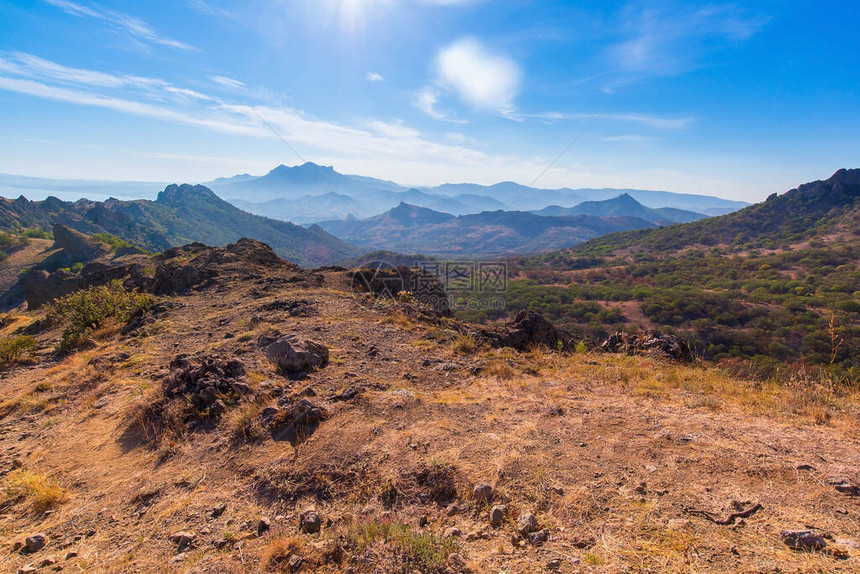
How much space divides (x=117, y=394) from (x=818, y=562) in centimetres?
947

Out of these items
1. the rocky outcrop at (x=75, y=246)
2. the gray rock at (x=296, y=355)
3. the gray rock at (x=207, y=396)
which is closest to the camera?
the gray rock at (x=207, y=396)

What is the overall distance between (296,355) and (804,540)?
22.7 feet

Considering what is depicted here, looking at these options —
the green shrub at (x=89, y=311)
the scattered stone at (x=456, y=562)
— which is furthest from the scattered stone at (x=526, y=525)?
the green shrub at (x=89, y=311)

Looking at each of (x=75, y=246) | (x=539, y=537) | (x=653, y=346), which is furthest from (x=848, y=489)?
(x=75, y=246)

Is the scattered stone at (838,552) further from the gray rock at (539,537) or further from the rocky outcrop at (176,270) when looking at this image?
the rocky outcrop at (176,270)

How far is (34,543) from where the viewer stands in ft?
10.6

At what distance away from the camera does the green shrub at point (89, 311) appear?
993 centimetres

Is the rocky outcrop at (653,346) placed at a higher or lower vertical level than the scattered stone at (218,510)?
lower

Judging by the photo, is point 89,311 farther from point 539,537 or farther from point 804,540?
point 804,540

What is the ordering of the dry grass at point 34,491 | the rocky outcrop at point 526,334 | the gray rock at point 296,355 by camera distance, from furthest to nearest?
the rocky outcrop at point 526,334, the gray rock at point 296,355, the dry grass at point 34,491

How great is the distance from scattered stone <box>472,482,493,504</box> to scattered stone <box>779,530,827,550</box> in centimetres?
218

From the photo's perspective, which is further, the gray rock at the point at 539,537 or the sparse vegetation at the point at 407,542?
the gray rock at the point at 539,537

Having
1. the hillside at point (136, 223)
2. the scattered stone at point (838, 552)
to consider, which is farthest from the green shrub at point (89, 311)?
the hillside at point (136, 223)

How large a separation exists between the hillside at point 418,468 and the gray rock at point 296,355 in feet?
0.14
